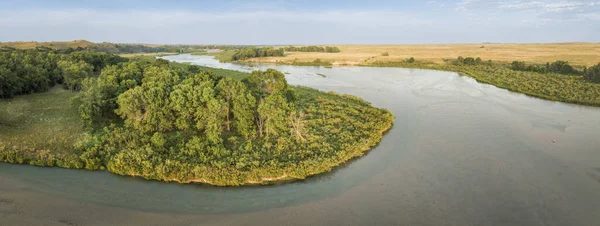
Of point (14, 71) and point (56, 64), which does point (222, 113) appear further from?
point (56, 64)

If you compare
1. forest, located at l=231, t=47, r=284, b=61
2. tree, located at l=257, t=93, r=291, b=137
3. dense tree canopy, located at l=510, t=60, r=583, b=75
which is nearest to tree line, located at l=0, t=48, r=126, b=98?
tree, located at l=257, t=93, r=291, b=137

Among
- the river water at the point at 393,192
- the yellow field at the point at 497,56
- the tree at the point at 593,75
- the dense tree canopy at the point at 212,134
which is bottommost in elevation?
the river water at the point at 393,192

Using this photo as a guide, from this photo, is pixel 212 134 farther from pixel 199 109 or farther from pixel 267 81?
pixel 267 81

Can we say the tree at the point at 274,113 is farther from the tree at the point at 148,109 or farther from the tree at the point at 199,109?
the tree at the point at 148,109

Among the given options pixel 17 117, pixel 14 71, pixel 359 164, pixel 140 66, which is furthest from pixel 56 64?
pixel 359 164

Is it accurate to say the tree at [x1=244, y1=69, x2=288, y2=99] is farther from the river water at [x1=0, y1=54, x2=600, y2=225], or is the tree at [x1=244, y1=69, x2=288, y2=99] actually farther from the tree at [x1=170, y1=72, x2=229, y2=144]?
the river water at [x1=0, y1=54, x2=600, y2=225]

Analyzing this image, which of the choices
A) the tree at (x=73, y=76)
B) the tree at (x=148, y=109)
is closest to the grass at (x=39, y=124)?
the tree at (x=148, y=109)

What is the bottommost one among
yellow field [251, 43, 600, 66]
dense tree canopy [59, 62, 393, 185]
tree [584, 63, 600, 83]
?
dense tree canopy [59, 62, 393, 185]
